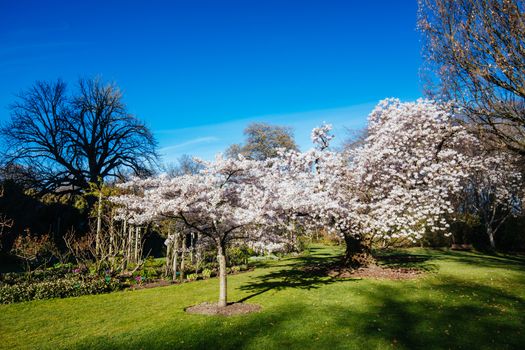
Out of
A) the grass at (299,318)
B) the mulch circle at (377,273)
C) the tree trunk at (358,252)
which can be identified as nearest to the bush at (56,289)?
the grass at (299,318)

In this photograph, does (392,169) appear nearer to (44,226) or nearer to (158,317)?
(158,317)

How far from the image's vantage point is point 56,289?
36.8 feet

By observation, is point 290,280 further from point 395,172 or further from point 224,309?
point 395,172

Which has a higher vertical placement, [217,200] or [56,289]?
[217,200]

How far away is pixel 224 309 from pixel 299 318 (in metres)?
2.09

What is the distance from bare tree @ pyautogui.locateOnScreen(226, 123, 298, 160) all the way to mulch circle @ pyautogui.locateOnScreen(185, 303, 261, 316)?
27.9 meters

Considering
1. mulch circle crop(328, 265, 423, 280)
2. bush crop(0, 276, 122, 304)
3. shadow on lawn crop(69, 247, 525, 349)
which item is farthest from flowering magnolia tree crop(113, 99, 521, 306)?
bush crop(0, 276, 122, 304)

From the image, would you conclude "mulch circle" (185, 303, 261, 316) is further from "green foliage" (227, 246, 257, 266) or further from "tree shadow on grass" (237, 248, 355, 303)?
"green foliage" (227, 246, 257, 266)

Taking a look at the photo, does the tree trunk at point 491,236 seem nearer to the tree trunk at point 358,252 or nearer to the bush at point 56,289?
the tree trunk at point 358,252

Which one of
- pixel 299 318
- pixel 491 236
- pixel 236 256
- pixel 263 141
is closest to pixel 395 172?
pixel 299 318

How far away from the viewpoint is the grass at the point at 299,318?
270 inches

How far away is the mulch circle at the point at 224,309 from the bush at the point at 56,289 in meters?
4.30

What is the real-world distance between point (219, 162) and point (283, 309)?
14.3 ft

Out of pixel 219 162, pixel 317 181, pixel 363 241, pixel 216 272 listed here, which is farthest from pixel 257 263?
pixel 219 162
